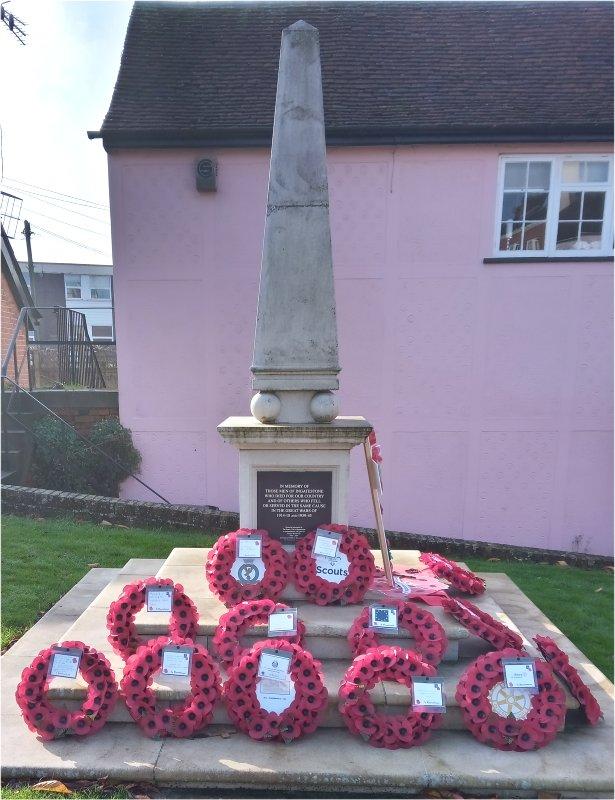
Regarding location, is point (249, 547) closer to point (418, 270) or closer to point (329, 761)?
point (329, 761)

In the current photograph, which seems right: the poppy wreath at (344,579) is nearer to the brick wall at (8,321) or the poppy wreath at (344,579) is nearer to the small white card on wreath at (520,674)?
the small white card on wreath at (520,674)

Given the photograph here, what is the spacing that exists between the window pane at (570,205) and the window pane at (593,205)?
9cm

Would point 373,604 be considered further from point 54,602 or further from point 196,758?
point 54,602

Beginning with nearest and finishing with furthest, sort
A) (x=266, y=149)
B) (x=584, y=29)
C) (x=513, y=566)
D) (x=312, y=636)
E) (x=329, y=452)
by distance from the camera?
(x=312, y=636)
(x=329, y=452)
(x=513, y=566)
(x=266, y=149)
(x=584, y=29)

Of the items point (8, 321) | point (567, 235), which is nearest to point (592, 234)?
point (567, 235)

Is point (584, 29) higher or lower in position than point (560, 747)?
higher

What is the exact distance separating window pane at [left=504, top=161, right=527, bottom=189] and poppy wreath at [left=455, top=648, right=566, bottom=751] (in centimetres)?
613

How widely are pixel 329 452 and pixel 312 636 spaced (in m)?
1.23

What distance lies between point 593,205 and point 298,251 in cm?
538

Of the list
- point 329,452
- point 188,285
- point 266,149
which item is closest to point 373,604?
point 329,452

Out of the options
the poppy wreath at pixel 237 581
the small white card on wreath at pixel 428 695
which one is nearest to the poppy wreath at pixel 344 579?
the poppy wreath at pixel 237 581

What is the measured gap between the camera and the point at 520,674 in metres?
2.75

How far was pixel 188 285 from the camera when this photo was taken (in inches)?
267

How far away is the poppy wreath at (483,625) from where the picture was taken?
307 centimetres
